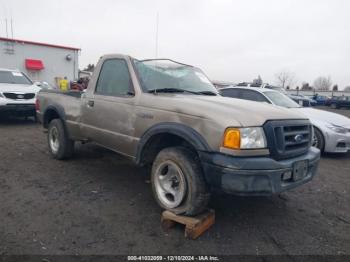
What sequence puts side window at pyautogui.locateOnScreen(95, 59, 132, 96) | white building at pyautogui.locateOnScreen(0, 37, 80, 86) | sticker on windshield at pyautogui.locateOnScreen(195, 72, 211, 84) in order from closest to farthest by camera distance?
side window at pyautogui.locateOnScreen(95, 59, 132, 96) → sticker on windshield at pyautogui.locateOnScreen(195, 72, 211, 84) → white building at pyautogui.locateOnScreen(0, 37, 80, 86)

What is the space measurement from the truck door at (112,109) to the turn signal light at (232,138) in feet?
4.40

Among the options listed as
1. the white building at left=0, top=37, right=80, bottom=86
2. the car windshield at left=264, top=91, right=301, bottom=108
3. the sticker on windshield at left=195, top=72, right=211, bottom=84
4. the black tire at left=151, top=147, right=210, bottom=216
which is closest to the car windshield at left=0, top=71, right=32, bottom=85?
the sticker on windshield at left=195, top=72, right=211, bottom=84

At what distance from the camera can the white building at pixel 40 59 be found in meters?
20.6

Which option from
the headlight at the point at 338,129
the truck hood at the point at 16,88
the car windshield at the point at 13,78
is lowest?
the headlight at the point at 338,129

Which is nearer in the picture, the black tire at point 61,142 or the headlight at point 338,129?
the black tire at point 61,142

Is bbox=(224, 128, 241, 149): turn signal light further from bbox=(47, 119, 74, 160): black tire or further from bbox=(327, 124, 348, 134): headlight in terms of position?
bbox=(327, 124, 348, 134): headlight

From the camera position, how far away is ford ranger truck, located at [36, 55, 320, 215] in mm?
2852

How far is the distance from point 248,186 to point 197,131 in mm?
726

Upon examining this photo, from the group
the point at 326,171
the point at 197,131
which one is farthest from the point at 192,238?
the point at 326,171

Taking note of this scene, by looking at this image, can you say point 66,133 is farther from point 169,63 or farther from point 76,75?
point 76,75

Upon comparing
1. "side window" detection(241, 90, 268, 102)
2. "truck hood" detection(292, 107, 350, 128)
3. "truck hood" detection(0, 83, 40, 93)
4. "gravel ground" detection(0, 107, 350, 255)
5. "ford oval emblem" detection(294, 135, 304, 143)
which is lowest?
"gravel ground" detection(0, 107, 350, 255)

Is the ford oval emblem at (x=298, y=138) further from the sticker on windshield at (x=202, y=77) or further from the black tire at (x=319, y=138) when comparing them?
the black tire at (x=319, y=138)

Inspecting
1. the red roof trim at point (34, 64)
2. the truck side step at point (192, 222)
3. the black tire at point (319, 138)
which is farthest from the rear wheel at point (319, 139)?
the red roof trim at point (34, 64)

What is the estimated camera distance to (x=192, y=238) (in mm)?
3057
